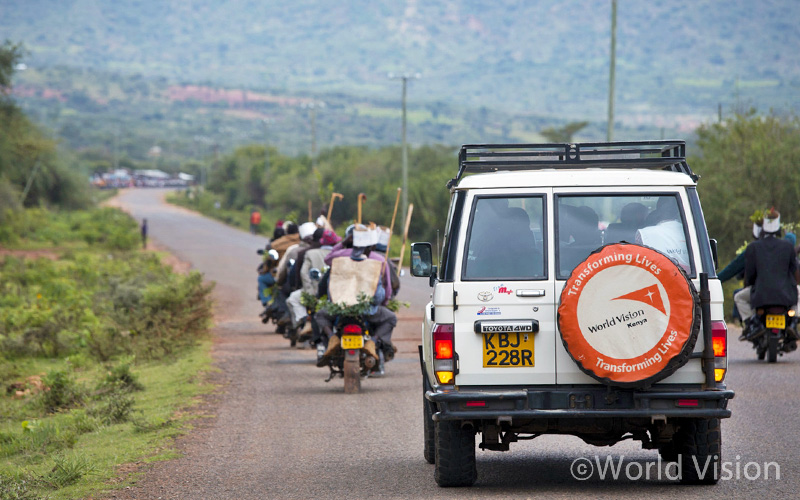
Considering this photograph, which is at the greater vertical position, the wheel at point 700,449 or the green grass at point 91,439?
the wheel at point 700,449

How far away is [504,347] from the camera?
683cm

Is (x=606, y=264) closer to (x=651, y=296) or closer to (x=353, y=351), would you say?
(x=651, y=296)

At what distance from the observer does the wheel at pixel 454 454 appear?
23.7 ft

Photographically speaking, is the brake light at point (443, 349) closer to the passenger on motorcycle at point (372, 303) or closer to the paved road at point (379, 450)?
the paved road at point (379, 450)

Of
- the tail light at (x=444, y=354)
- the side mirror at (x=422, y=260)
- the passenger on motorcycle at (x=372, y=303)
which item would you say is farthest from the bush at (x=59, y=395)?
the tail light at (x=444, y=354)

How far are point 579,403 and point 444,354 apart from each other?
89 centimetres

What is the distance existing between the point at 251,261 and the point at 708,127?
1882 centimetres

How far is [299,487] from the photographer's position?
25.2 ft

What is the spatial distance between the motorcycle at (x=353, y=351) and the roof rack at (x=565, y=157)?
15.0 ft

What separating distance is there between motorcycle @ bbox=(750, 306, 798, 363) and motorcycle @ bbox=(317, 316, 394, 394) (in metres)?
4.96

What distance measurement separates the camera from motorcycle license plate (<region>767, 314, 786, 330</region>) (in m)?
13.7

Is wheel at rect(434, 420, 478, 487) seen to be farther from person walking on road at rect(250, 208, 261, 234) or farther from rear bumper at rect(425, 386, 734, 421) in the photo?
person walking on road at rect(250, 208, 261, 234)

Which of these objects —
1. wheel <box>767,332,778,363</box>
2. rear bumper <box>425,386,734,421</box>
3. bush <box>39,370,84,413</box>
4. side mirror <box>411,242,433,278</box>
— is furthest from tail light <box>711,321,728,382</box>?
bush <box>39,370,84,413</box>

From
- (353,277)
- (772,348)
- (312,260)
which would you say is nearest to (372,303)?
(353,277)
